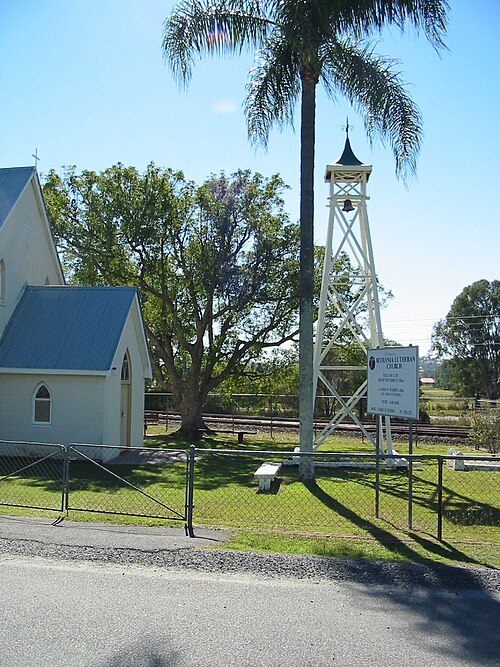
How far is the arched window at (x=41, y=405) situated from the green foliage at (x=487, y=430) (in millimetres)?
14703

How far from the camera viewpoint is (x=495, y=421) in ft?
69.1

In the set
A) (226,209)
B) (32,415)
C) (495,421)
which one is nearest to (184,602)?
(32,415)

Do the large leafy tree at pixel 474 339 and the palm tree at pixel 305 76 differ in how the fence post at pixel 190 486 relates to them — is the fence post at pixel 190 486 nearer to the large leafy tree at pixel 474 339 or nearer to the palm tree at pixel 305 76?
the palm tree at pixel 305 76

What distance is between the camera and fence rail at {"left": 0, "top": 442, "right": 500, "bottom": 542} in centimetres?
948

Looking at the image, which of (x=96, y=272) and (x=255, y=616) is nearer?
(x=255, y=616)

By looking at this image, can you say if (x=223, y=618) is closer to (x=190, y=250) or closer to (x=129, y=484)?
(x=129, y=484)

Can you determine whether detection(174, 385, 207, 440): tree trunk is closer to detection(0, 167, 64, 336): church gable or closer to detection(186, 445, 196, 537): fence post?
detection(0, 167, 64, 336): church gable

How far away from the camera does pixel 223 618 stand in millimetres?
5504

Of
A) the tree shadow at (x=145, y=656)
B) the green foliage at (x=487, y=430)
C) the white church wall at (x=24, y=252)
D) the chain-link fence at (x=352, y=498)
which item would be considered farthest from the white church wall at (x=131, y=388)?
the tree shadow at (x=145, y=656)

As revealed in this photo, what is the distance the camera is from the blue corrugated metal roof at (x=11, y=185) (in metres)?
19.4

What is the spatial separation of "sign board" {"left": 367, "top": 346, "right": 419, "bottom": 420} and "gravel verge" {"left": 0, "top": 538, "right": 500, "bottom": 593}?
2981 mm

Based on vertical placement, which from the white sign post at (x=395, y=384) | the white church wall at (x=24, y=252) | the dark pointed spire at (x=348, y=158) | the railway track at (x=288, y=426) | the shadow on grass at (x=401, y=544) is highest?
the dark pointed spire at (x=348, y=158)

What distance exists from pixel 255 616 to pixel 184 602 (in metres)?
0.77

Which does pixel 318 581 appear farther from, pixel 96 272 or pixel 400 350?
pixel 96 272
